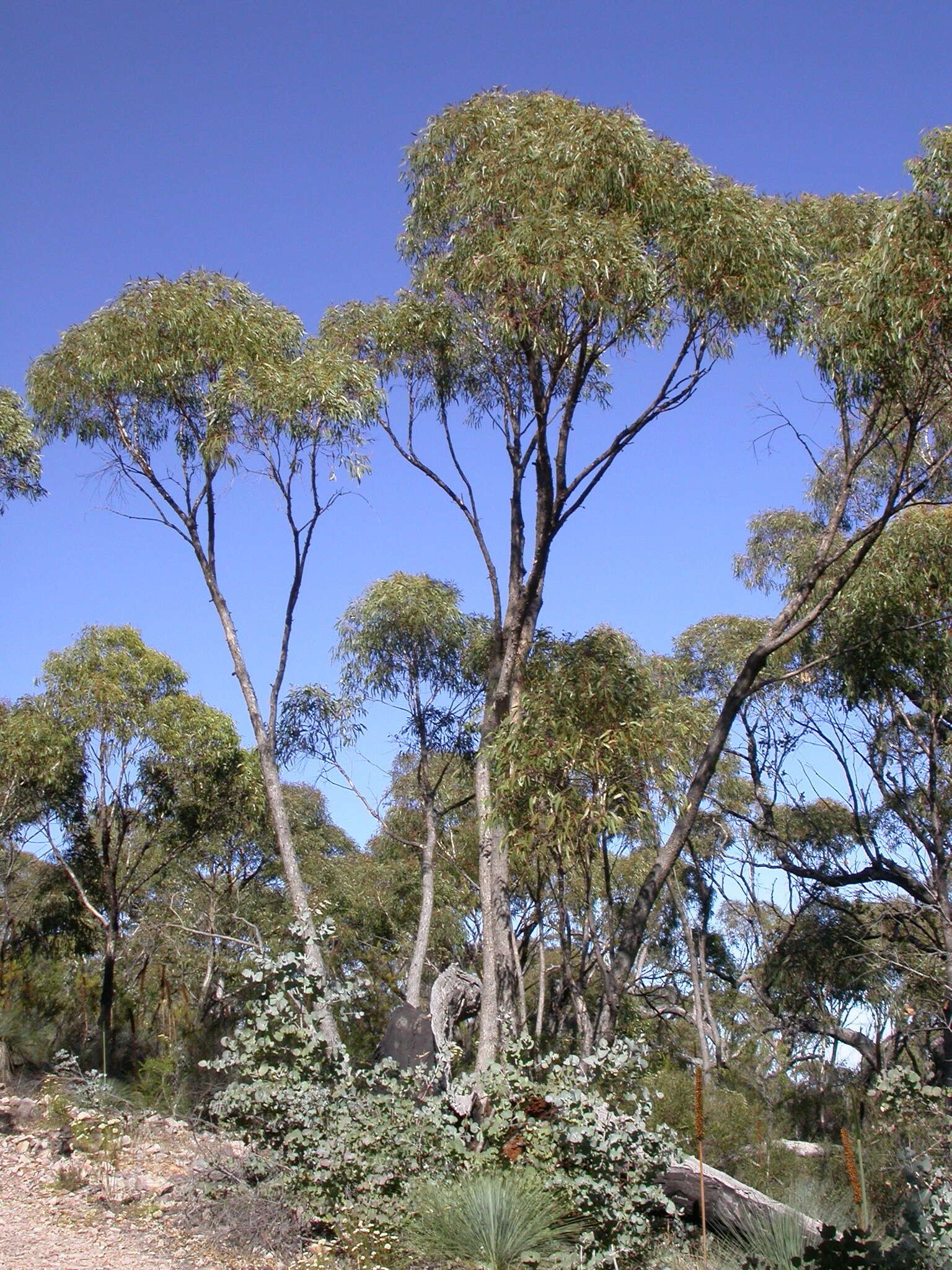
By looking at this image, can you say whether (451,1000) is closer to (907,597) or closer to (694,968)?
(907,597)

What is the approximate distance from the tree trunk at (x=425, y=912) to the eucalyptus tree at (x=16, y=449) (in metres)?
5.34

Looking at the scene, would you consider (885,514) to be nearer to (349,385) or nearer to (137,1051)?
(349,385)

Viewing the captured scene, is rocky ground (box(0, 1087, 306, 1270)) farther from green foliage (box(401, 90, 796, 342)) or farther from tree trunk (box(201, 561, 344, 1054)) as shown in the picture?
green foliage (box(401, 90, 796, 342))

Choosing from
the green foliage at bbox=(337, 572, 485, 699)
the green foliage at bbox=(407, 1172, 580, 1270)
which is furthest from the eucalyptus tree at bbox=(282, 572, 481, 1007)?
the green foliage at bbox=(407, 1172, 580, 1270)

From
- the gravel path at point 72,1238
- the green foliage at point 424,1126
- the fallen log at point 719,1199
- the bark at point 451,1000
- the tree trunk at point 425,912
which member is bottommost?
the gravel path at point 72,1238

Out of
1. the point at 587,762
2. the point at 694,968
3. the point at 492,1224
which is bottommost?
the point at 492,1224

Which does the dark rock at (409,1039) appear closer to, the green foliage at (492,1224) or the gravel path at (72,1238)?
the gravel path at (72,1238)

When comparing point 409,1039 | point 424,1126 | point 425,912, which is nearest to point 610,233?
point 424,1126

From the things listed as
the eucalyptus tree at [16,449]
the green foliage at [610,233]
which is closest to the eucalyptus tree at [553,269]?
the green foliage at [610,233]

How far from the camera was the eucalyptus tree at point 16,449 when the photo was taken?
36.7ft

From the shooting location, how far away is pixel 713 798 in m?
16.2

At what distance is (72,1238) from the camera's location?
6184mm

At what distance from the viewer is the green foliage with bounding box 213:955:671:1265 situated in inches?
219

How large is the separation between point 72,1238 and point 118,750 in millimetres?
8904
